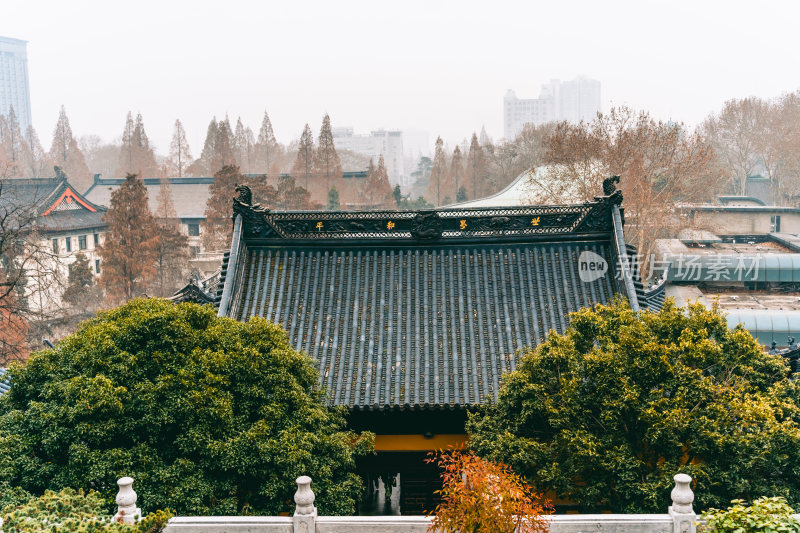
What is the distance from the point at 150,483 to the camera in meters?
8.20

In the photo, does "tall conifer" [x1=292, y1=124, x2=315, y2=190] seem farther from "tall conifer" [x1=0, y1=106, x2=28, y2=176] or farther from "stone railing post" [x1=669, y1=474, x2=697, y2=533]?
"stone railing post" [x1=669, y1=474, x2=697, y2=533]

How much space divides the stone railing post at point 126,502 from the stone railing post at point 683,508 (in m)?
5.57

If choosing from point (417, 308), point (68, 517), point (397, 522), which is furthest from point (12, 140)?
point (397, 522)

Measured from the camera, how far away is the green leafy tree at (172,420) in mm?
8070

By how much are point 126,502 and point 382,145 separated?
173799 mm

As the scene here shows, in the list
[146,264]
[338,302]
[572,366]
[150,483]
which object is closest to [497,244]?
[338,302]

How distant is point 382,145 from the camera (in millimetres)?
178250

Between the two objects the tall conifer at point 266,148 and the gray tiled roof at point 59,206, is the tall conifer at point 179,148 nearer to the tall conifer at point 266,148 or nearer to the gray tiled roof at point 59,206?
the tall conifer at point 266,148

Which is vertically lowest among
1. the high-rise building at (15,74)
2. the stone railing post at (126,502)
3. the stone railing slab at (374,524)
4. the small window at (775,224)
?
the stone railing slab at (374,524)

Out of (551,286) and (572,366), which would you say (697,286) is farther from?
(572,366)

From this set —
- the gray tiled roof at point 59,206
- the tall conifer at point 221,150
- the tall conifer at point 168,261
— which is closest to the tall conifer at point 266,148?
the tall conifer at point 221,150

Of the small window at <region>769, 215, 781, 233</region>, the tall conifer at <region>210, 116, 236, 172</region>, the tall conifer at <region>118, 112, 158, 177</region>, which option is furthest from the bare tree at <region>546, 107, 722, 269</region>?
the tall conifer at <region>118, 112, 158, 177</region>

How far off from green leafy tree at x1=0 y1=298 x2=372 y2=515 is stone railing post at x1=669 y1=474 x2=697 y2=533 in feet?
12.4

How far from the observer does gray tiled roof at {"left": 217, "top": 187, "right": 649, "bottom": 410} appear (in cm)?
1201
